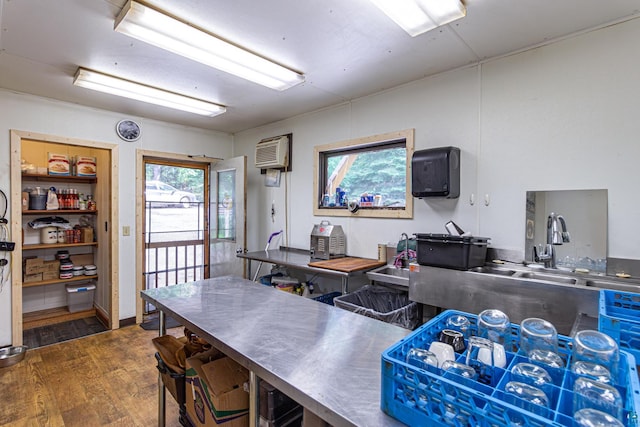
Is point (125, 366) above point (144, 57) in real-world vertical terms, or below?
below

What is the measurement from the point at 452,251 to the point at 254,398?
5.18 feet

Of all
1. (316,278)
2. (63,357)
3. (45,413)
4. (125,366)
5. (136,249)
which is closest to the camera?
(45,413)

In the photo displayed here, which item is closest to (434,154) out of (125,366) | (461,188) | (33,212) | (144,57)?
(461,188)

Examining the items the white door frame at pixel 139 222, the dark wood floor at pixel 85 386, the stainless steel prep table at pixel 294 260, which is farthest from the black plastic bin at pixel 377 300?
the white door frame at pixel 139 222

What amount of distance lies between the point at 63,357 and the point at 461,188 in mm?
4005

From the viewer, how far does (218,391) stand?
4.62 feet

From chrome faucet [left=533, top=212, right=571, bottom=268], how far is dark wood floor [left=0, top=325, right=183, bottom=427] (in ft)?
8.91

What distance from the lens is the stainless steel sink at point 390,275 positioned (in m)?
2.55

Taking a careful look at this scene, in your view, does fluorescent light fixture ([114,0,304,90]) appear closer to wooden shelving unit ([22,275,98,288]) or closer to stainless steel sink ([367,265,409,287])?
stainless steel sink ([367,265,409,287])

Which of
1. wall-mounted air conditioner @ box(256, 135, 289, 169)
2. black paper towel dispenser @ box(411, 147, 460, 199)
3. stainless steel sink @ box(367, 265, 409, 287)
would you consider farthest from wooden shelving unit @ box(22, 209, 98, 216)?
black paper towel dispenser @ box(411, 147, 460, 199)

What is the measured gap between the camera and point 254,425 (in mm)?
1277

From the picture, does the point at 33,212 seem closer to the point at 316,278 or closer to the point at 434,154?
the point at 316,278

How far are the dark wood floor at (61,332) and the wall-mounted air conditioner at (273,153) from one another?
2.78 metres

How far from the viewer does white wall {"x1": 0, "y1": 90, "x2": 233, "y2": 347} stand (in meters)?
3.16
